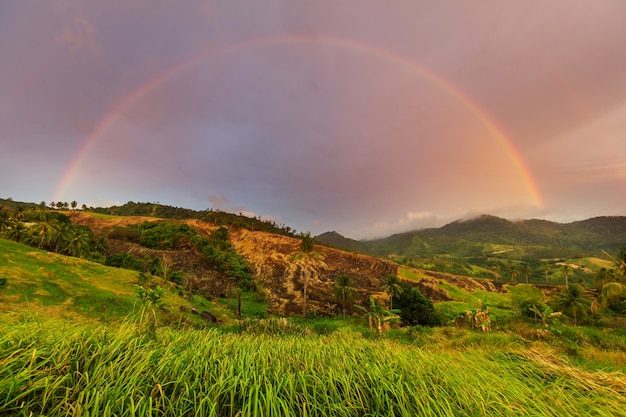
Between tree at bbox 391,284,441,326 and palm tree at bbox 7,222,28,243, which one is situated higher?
palm tree at bbox 7,222,28,243

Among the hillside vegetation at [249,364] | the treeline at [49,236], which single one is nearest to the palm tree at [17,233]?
the treeline at [49,236]

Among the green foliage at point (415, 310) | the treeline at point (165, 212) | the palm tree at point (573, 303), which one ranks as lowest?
the green foliage at point (415, 310)

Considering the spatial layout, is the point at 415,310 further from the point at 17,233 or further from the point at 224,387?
the point at 17,233

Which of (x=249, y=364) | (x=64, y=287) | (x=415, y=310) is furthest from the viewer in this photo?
(x=415, y=310)

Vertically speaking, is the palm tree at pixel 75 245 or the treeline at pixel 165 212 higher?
the treeline at pixel 165 212

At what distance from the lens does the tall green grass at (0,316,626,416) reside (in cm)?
322

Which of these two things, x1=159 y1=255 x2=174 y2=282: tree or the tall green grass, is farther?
x1=159 y1=255 x2=174 y2=282: tree

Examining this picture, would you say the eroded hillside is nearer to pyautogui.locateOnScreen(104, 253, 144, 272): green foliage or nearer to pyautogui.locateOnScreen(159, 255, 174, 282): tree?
pyautogui.locateOnScreen(159, 255, 174, 282): tree

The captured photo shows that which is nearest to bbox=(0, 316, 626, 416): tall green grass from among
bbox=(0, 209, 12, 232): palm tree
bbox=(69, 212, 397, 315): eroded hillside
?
bbox=(69, 212, 397, 315): eroded hillside

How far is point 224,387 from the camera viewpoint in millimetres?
3928

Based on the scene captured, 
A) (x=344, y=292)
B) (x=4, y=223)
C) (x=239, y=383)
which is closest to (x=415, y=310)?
(x=344, y=292)

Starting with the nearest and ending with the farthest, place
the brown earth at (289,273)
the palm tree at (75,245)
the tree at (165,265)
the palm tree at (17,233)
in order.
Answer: the tree at (165,265) < the palm tree at (17,233) < the palm tree at (75,245) < the brown earth at (289,273)

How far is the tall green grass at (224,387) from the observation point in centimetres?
322

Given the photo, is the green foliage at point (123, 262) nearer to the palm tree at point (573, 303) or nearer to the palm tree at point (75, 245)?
the palm tree at point (75, 245)
